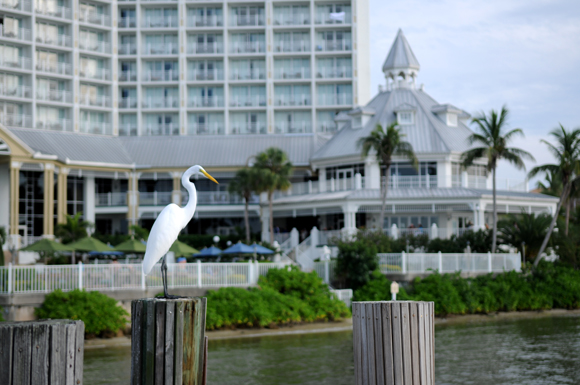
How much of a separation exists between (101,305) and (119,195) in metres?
32.5

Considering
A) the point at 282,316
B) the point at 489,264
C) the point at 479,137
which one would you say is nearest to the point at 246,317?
the point at 282,316

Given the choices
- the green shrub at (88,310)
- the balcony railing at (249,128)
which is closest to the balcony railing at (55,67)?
the balcony railing at (249,128)

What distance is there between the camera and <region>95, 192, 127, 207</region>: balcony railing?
186ft

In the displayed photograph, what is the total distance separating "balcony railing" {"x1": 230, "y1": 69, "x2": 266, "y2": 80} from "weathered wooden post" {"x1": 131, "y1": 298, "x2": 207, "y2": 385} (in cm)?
6100

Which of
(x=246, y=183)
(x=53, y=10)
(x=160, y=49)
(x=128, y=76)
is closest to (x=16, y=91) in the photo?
(x=53, y=10)

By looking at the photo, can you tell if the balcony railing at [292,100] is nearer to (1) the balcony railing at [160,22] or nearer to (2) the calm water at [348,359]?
(1) the balcony railing at [160,22]

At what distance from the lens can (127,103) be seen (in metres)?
65.9

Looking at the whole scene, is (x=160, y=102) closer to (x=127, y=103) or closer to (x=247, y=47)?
(x=127, y=103)

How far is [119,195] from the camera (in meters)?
57.0

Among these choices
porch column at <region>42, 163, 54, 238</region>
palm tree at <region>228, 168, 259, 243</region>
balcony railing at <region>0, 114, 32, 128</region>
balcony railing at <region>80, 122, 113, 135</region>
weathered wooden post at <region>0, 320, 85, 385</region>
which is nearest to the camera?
weathered wooden post at <region>0, 320, 85, 385</region>

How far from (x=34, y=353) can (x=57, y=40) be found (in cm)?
6094

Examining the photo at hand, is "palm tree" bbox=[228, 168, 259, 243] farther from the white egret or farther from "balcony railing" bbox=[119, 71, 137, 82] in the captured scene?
the white egret

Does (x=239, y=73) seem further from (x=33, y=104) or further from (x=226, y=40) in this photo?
(x=33, y=104)

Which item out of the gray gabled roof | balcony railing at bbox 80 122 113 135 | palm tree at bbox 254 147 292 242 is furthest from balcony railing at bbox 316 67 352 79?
palm tree at bbox 254 147 292 242
